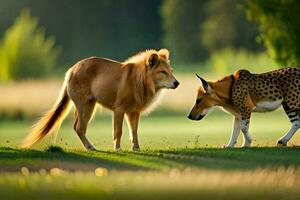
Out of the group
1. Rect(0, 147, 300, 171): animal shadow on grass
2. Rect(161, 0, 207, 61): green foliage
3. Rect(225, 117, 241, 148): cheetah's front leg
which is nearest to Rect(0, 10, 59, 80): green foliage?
Rect(225, 117, 241, 148): cheetah's front leg

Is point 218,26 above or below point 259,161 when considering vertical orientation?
above

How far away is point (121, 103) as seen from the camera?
1617 cm

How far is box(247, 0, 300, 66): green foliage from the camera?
22859mm

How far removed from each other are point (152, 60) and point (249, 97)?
1.63 m

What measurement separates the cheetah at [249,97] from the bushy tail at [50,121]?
2171 millimetres

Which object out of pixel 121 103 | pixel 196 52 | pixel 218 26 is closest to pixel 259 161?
pixel 121 103

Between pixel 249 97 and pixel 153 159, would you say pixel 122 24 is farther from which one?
pixel 153 159

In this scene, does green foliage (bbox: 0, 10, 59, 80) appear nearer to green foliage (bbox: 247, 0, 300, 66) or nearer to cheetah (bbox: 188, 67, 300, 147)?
green foliage (bbox: 247, 0, 300, 66)

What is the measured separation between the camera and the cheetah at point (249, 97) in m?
16.3

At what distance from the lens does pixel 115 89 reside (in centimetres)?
1639

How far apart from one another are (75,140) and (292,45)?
17.0 feet

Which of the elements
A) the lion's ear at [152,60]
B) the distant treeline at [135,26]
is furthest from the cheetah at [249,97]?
the distant treeline at [135,26]

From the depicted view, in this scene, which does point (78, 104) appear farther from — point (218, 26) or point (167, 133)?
point (218, 26)

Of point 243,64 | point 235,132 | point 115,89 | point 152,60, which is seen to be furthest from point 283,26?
point 243,64
